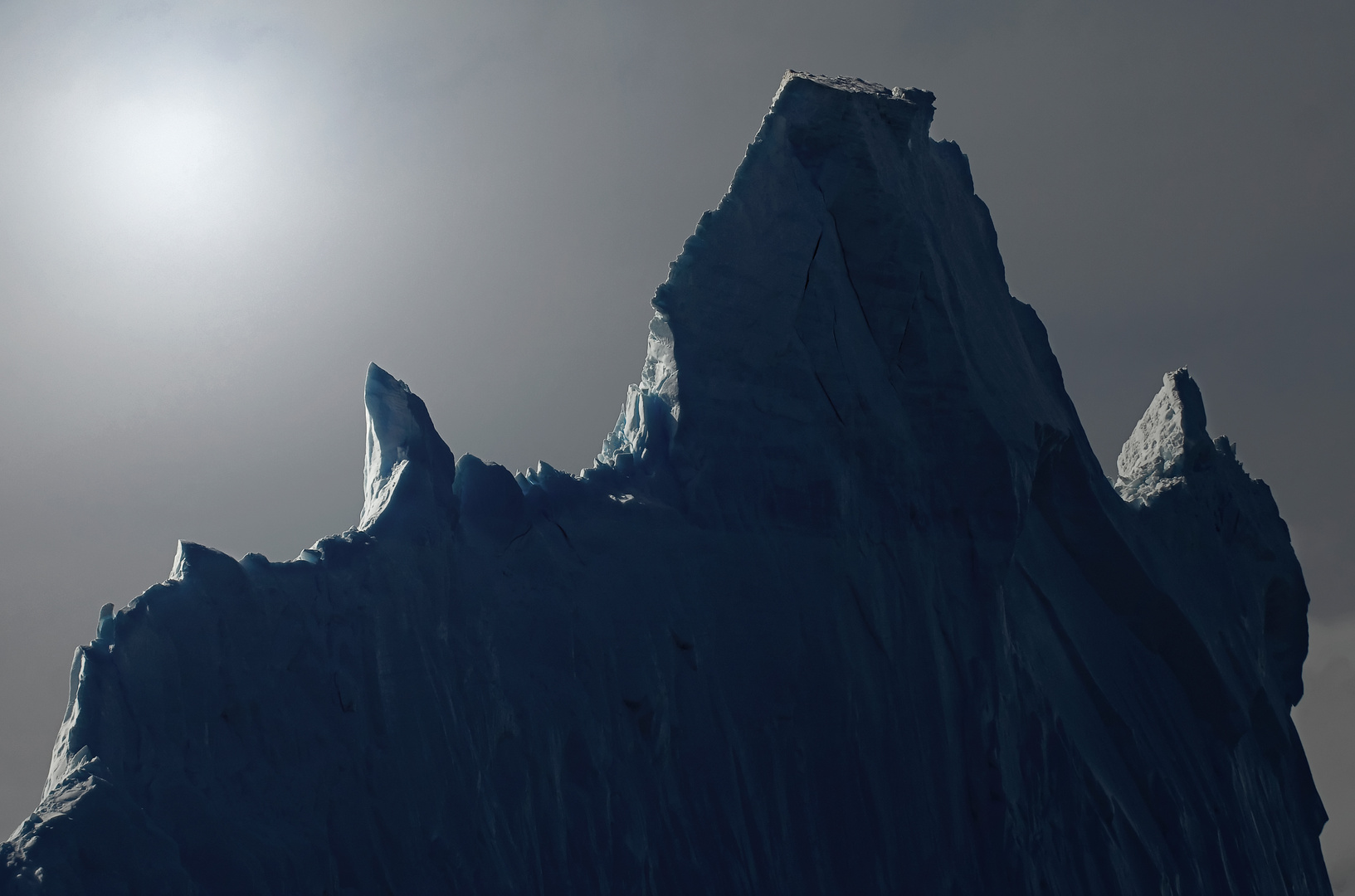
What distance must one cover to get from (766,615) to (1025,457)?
393 cm

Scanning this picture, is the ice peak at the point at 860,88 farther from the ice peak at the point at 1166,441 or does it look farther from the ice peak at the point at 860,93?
the ice peak at the point at 1166,441

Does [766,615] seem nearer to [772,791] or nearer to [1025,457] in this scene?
[772,791]

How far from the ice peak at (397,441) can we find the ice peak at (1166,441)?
11.1 metres

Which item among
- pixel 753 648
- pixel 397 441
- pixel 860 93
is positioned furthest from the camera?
pixel 860 93

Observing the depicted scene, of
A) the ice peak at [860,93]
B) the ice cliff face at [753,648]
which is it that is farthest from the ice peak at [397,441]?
the ice peak at [860,93]

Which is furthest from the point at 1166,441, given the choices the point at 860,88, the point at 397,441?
the point at 397,441

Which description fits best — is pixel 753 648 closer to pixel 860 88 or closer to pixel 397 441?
pixel 397 441

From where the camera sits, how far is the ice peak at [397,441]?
11.5 metres

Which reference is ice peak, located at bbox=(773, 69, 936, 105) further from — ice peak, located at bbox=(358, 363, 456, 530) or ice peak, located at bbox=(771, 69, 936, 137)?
ice peak, located at bbox=(358, 363, 456, 530)

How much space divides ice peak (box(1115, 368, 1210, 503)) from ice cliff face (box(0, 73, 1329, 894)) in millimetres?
1700

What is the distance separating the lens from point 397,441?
1177cm

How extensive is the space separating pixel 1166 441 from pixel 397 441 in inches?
498

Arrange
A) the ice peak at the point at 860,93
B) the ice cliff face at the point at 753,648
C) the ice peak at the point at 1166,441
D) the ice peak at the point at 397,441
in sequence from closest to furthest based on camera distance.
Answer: the ice cliff face at the point at 753,648, the ice peak at the point at 397,441, the ice peak at the point at 860,93, the ice peak at the point at 1166,441

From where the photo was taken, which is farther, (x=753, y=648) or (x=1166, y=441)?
(x=1166, y=441)
